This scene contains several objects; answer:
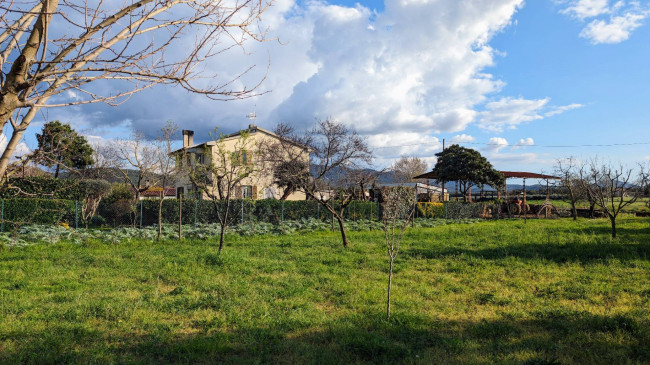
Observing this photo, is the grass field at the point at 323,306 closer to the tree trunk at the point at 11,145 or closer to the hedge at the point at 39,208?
the tree trunk at the point at 11,145

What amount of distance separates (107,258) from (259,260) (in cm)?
391

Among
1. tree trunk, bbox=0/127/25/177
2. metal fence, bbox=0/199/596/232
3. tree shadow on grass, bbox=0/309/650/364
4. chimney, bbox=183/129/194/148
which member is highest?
chimney, bbox=183/129/194/148

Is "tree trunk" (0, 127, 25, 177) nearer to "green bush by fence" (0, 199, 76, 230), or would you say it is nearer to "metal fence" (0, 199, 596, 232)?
"metal fence" (0, 199, 596, 232)

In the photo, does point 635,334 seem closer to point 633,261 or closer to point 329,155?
point 633,261

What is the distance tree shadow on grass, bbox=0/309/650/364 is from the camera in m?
4.23

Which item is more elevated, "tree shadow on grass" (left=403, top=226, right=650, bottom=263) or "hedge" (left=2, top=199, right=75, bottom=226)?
"hedge" (left=2, top=199, right=75, bottom=226)

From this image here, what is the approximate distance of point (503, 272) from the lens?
901cm

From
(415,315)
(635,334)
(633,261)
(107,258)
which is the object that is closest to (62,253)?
(107,258)

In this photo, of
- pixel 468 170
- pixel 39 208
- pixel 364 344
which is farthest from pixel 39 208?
pixel 468 170

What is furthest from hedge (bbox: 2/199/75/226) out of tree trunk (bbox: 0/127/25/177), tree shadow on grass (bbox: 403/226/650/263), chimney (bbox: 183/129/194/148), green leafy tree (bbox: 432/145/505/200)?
green leafy tree (bbox: 432/145/505/200)

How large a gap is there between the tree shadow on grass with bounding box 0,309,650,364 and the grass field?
2 cm

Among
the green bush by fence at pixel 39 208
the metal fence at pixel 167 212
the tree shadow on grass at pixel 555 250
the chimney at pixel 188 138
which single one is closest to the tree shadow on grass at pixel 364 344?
the tree shadow on grass at pixel 555 250

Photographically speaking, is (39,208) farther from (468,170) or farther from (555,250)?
(468,170)

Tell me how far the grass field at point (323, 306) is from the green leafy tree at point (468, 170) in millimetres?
23022
